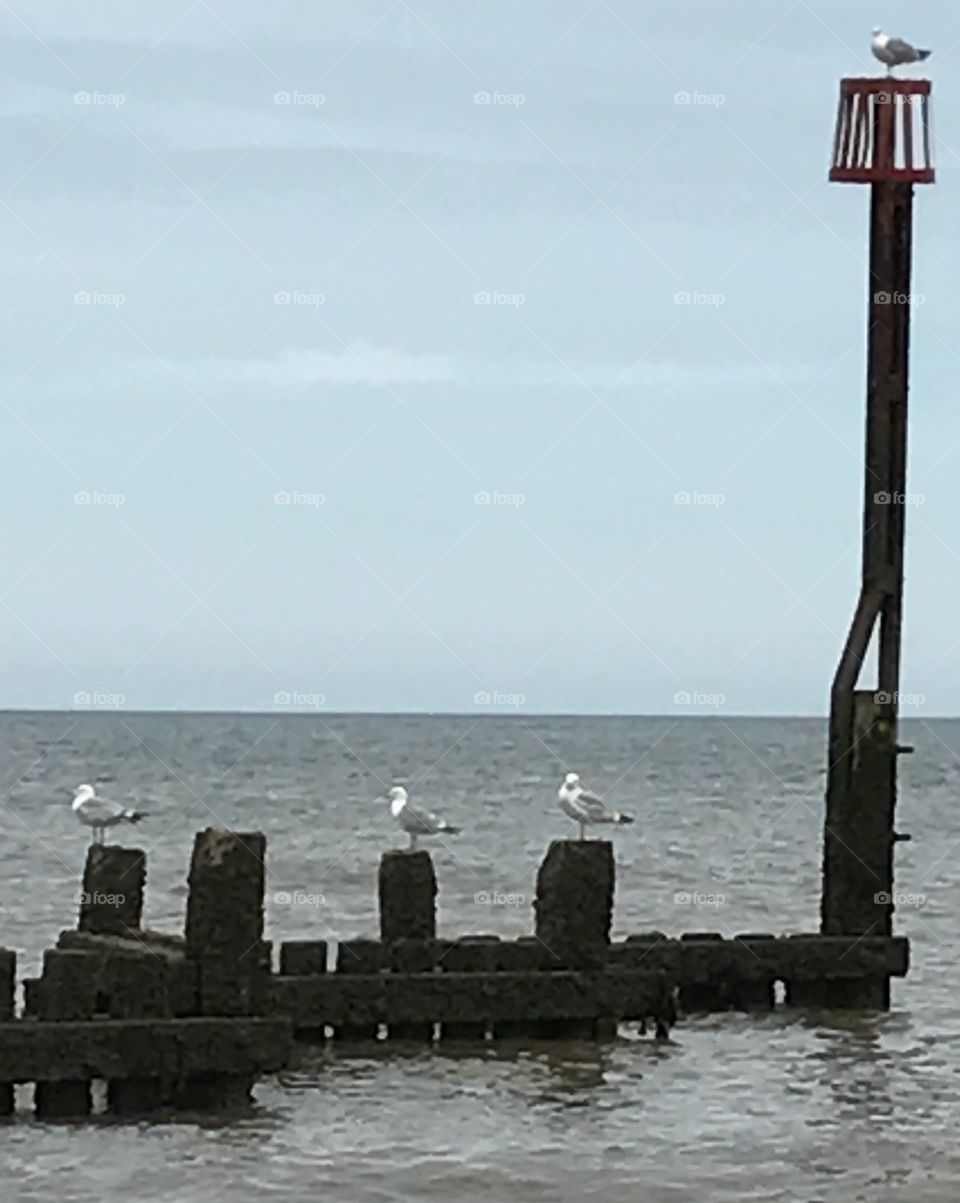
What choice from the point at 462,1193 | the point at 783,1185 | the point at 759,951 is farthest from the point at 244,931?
the point at 759,951

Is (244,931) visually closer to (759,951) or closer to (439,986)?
(439,986)

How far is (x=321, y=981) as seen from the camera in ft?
75.5

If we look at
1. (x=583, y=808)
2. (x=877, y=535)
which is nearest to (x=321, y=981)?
(x=583, y=808)

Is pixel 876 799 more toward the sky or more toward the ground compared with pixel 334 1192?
more toward the sky

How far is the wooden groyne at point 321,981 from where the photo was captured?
1981 centimetres

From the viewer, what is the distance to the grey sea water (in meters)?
19.6

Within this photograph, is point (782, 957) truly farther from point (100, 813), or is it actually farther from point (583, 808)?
point (100, 813)

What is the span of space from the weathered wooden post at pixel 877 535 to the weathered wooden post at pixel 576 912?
3.62 metres

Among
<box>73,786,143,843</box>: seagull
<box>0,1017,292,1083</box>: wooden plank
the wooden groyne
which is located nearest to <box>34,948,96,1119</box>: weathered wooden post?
the wooden groyne

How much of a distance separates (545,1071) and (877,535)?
6.38 meters

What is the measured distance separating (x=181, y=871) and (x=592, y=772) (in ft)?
196

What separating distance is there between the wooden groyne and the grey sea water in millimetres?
274

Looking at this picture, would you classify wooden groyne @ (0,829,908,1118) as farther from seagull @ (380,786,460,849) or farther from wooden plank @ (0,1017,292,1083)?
seagull @ (380,786,460,849)

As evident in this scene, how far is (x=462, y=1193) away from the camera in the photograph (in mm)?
19422
